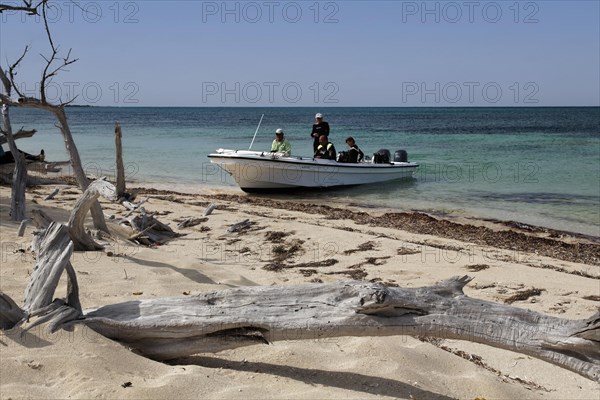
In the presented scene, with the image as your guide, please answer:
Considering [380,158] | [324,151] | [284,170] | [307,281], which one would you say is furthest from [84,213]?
[380,158]

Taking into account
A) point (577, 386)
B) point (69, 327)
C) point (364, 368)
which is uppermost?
point (69, 327)

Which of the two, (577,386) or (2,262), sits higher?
(2,262)

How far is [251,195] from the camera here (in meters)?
17.4

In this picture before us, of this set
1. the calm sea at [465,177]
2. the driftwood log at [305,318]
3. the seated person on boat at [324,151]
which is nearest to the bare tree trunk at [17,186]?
the driftwood log at [305,318]

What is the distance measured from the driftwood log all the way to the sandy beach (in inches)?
6.2

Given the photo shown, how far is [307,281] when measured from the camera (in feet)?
23.7

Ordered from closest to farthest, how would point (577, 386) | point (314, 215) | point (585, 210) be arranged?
point (577, 386) → point (314, 215) → point (585, 210)

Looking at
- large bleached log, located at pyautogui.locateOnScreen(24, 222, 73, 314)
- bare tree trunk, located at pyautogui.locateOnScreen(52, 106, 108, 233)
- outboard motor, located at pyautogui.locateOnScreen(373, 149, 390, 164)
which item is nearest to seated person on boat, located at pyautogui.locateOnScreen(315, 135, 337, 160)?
outboard motor, located at pyautogui.locateOnScreen(373, 149, 390, 164)

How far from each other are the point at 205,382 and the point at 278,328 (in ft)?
1.72

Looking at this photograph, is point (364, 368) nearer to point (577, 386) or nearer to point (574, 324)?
point (574, 324)

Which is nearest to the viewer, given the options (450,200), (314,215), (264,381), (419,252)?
(264,381)

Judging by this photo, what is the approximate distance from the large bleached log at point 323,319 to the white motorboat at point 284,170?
12.7 meters

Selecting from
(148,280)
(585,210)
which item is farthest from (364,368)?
(585,210)

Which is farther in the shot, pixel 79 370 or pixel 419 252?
pixel 419 252
